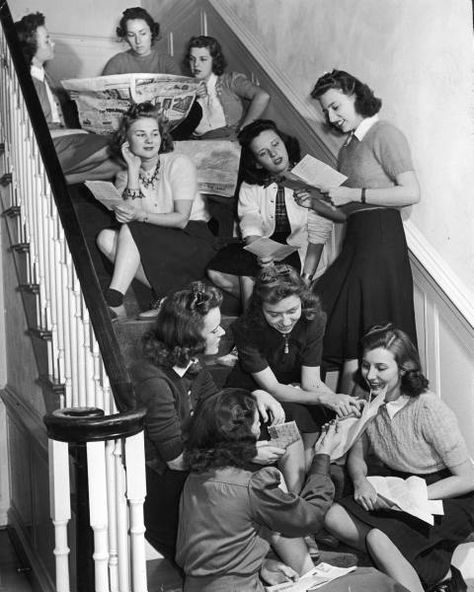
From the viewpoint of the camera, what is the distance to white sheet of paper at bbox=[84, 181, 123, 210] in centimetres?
390

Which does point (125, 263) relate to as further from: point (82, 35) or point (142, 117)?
point (82, 35)

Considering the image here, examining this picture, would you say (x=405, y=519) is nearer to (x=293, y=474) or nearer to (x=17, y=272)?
(x=293, y=474)

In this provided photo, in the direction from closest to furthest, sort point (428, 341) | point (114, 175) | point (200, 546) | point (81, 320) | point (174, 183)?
point (200, 546) < point (81, 320) < point (428, 341) < point (174, 183) < point (114, 175)

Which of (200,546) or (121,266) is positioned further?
(121,266)

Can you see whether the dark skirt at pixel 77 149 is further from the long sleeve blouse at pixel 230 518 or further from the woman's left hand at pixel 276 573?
the woman's left hand at pixel 276 573

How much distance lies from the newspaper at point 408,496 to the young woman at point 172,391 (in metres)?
0.43

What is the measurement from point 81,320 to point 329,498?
42.4 inches

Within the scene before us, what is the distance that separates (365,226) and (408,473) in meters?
1.15

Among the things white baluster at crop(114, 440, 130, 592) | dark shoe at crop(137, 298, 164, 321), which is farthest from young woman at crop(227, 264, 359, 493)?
white baluster at crop(114, 440, 130, 592)

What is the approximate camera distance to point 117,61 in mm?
4953

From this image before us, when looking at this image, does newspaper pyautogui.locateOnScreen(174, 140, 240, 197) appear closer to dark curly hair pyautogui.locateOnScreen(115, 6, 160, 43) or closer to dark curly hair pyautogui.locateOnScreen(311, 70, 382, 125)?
dark curly hair pyautogui.locateOnScreen(311, 70, 382, 125)

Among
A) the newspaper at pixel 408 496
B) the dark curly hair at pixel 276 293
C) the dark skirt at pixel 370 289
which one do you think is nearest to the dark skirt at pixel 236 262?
the dark curly hair at pixel 276 293

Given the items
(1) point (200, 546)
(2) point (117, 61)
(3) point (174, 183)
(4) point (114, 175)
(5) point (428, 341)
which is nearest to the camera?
(1) point (200, 546)

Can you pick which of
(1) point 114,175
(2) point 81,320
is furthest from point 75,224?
(1) point 114,175
